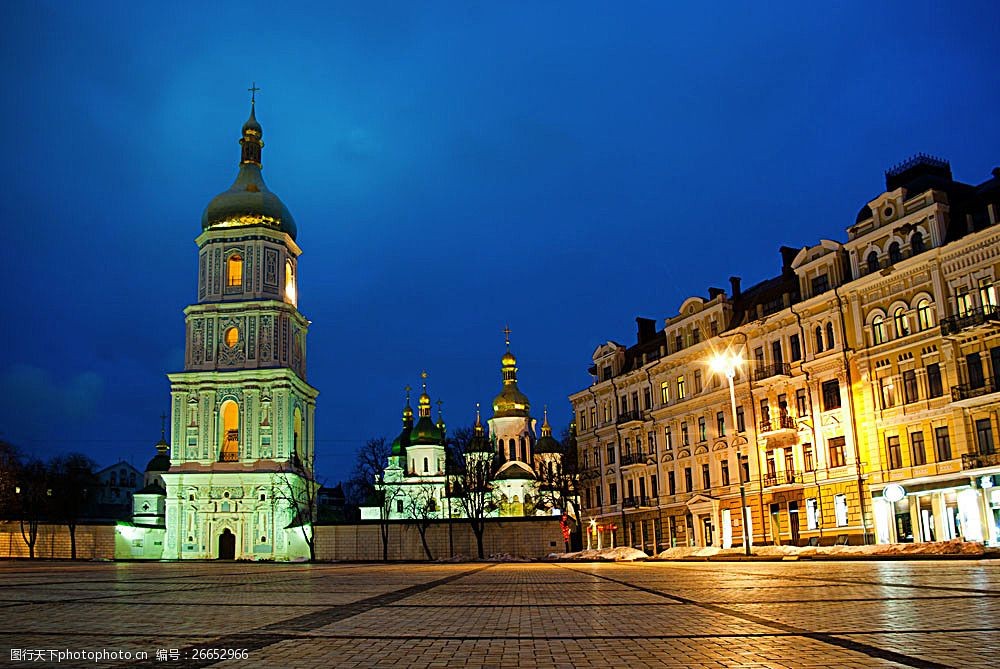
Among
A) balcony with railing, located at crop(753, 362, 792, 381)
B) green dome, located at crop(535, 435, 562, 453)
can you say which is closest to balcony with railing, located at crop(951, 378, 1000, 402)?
balcony with railing, located at crop(753, 362, 792, 381)

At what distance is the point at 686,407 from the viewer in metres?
57.8

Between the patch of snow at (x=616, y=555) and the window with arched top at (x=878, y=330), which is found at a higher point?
the window with arched top at (x=878, y=330)

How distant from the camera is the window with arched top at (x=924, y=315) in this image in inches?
1633

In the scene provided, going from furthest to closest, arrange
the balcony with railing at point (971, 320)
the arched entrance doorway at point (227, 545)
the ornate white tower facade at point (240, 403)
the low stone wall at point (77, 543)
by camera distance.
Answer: the arched entrance doorway at point (227, 545) → the ornate white tower facade at point (240, 403) → the low stone wall at point (77, 543) → the balcony with railing at point (971, 320)

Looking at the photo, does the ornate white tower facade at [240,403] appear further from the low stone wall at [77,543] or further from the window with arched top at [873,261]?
the window with arched top at [873,261]

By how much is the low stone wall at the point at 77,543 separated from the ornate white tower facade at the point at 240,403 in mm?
5161

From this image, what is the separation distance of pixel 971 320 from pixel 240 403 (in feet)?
206

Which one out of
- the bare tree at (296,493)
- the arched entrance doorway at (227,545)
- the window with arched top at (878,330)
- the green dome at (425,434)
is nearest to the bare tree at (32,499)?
the arched entrance doorway at (227,545)

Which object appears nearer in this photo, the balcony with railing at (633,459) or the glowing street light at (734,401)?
the glowing street light at (734,401)

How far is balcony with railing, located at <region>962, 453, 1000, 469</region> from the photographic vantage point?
3719cm

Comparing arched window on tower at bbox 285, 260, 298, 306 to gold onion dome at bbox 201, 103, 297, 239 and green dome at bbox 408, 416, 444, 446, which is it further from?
green dome at bbox 408, 416, 444, 446

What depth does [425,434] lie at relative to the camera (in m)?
112

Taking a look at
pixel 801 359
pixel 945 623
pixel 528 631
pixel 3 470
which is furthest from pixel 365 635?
pixel 3 470

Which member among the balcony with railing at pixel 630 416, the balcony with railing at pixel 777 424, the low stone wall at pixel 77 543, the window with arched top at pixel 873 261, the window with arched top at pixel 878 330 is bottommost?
the low stone wall at pixel 77 543
